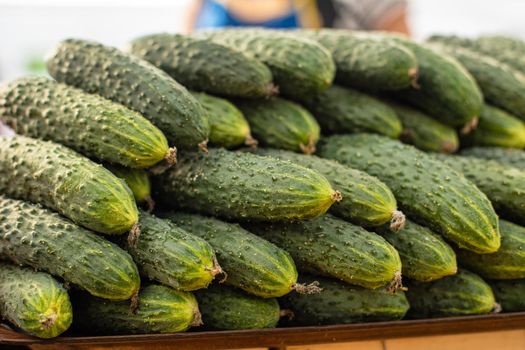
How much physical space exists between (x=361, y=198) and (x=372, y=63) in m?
0.55

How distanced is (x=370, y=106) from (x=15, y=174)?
3.43 feet

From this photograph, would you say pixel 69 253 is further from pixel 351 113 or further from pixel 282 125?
pixel 351 113

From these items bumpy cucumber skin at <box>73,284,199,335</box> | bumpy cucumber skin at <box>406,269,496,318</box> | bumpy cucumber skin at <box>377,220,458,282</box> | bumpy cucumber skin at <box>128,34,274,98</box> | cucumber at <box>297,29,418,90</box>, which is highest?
cucumber at <box>297,29,418,90</box>

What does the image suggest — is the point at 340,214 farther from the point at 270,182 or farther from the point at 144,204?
the point at 144,204

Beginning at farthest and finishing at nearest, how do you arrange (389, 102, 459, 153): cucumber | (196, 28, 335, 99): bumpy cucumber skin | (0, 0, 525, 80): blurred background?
1. (0, 0, 525, 80): blurred background
2. (389, 102, 459, 153): cucumber
3. (196, 28, 335, 99): bumpy cucumber skin

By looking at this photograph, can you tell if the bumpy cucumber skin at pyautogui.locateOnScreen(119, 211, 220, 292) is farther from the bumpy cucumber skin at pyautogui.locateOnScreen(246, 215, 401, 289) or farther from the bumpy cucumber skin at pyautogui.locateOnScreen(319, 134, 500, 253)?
the bumpy cucumber skin at pyautogui.locateOnScreen(319, 134, 500, 253)

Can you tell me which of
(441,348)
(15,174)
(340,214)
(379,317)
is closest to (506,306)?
(441,348)

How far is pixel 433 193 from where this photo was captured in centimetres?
161

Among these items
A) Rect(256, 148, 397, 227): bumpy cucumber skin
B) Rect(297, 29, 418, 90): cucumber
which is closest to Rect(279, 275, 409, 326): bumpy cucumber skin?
Rect(256, 148, 397, 227): bumpy cucumber skin

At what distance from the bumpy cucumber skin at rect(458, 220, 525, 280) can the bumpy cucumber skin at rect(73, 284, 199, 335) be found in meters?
0.76

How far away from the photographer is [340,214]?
158cm

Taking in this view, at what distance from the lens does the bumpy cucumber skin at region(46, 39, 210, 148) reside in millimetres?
1581

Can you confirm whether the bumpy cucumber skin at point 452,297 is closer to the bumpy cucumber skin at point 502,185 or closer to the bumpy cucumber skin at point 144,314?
the bumpy cucumber skin at point 502,185

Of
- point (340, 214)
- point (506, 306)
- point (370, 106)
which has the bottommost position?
point (506, 306)
